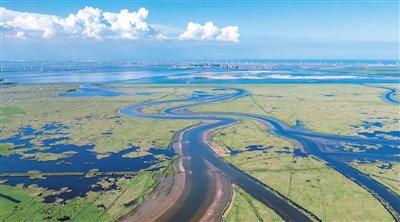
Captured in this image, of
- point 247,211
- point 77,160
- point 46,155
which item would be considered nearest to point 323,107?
point 77,160

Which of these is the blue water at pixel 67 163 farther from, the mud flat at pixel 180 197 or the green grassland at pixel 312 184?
the green grassland at pixel 312 184

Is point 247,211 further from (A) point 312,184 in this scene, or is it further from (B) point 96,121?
(B) point 96,121

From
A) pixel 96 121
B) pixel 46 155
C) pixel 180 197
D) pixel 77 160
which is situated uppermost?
pixel 96 121

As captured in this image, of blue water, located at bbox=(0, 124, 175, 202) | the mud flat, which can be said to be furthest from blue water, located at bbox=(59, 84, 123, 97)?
the mud flat

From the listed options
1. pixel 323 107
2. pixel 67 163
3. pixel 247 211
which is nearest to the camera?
pixel 247 211

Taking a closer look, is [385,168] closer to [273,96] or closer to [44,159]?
[44,159]

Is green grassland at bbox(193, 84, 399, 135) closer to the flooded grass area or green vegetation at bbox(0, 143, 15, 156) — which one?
the flooded grass area
